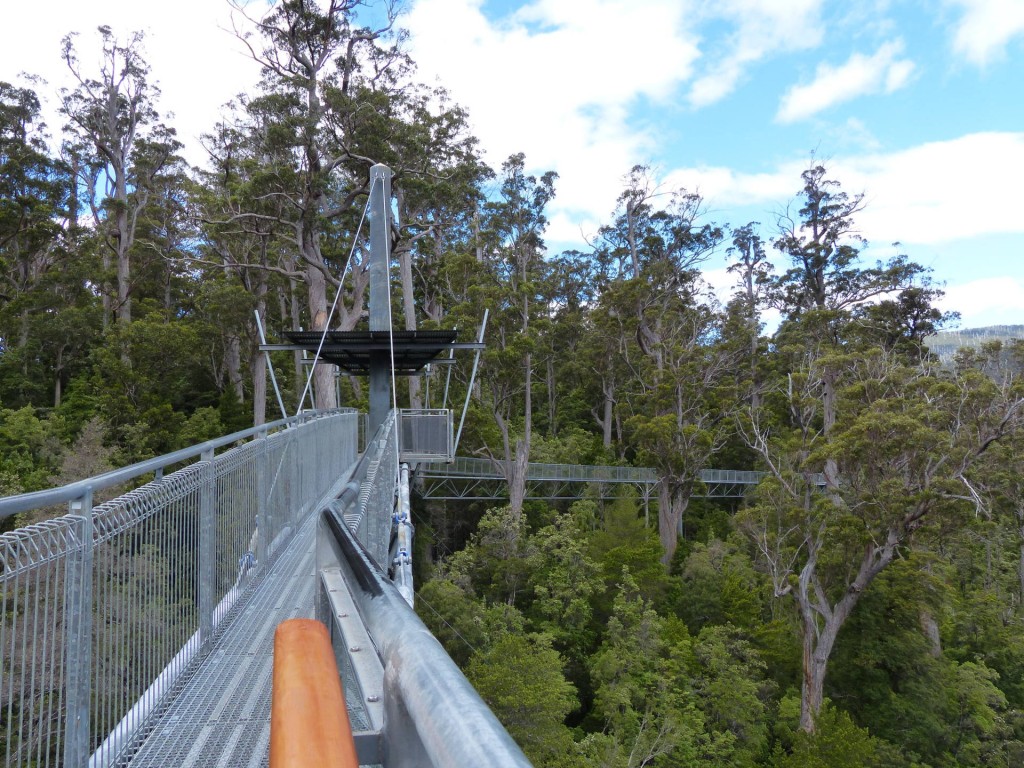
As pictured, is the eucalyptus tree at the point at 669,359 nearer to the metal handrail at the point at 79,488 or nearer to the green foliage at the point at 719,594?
the green foliage at the point at 719,594

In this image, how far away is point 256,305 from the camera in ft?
79.0

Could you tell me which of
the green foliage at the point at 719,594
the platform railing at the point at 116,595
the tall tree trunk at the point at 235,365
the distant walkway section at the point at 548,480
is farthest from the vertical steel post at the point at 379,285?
the tall tree trunk at the point at 235,365

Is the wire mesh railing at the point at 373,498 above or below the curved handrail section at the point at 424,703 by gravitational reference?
below

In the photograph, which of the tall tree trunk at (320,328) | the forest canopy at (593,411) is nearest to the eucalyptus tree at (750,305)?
the forest canopy at (593,411)

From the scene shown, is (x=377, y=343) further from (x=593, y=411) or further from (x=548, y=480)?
(x=593, y=411)

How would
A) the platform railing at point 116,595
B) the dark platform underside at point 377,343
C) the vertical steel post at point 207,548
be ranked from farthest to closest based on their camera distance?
the dark platform underside at point 377,343
the vertical steel post at point 207,548
the platform railing at point 116,595

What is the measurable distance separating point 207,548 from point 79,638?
1608 mm

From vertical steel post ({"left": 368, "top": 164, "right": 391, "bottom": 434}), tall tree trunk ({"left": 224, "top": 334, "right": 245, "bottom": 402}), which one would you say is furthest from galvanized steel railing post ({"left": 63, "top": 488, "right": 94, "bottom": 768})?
tall tree trunk ({"left": 224, "top": 334, "right": 245, "bottom": 402})

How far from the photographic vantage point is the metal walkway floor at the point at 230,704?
2693mm

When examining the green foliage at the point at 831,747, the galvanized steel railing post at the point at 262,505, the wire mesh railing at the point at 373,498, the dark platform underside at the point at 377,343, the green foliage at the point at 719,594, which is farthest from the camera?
the green foliage at the point at 719,594

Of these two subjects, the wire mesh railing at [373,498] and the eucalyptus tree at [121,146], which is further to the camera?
the eucalyptus tree at [121,146]

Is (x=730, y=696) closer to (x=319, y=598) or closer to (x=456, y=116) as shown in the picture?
(x=319, y=598)

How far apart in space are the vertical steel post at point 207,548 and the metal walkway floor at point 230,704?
6.4 inches

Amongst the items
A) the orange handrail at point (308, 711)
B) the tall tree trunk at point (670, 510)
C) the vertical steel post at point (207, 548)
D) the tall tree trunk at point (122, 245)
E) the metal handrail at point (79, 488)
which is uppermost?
the tall tree trunk at point (122, 245)
